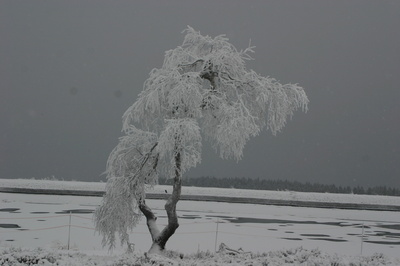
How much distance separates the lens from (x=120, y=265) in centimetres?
1186

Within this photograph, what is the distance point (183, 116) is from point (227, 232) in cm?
812

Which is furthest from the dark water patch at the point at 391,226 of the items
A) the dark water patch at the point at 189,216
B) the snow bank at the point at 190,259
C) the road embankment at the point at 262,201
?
the snow bank at the point at 190,259

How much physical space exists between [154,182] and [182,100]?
2941 millimetres

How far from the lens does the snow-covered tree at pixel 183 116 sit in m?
14.2

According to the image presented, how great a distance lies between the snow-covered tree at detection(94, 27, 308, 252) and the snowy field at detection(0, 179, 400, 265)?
4.51 ft

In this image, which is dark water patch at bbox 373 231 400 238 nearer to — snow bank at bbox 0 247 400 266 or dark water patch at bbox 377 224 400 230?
dark water patch at bbox 377 224 400 230

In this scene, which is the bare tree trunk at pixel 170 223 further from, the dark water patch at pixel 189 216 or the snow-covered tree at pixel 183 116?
the dark water patch at pixel 189 216

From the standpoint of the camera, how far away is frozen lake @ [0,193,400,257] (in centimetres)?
1745

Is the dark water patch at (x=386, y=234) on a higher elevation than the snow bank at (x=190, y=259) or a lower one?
lower

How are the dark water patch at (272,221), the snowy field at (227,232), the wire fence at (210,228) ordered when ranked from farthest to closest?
the dark water patch at (272,221), the wire fence at (210,228), the snowy field at (227,232)

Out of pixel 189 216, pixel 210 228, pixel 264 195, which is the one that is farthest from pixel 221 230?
pixel 264 195

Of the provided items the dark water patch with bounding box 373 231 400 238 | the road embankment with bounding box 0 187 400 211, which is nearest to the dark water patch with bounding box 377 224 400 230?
the dark water patch with bounding box 373 231 400 238

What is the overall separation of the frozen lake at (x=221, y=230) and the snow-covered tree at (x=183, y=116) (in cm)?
156

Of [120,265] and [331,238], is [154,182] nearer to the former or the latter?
[120,265]
